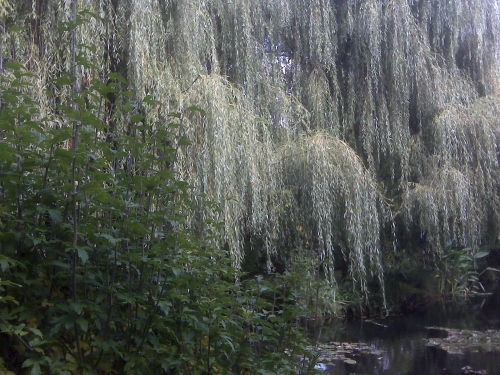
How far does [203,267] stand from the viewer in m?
3.01

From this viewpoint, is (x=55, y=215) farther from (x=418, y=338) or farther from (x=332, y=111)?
(x=418, y=338)

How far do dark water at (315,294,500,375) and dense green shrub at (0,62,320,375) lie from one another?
2824 mm

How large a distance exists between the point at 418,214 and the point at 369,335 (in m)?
2.00

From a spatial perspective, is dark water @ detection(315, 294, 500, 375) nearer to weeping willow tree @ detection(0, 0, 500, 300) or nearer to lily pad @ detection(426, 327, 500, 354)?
lily pad @ detection(426, 327, 500, 354)

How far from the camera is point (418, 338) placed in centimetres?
808

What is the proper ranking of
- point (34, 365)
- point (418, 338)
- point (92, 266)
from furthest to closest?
point (418, 338), point (92, 266), point (34, 365)

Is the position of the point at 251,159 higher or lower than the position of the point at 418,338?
higher

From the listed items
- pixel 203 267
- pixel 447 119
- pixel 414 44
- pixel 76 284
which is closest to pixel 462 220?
pixel 447 119

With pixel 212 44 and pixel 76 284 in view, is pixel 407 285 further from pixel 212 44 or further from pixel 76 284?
pixel 76 284

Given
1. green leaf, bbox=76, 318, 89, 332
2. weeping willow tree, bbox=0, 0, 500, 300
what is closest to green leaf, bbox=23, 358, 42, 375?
green leaf, bbox=76, 318, 89, 332

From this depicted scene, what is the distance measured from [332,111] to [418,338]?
12.0ft

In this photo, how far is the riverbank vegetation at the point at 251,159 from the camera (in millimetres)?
2562

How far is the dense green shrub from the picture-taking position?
2406 millimetres

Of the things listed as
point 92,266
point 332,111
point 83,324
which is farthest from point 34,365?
point 332,111
